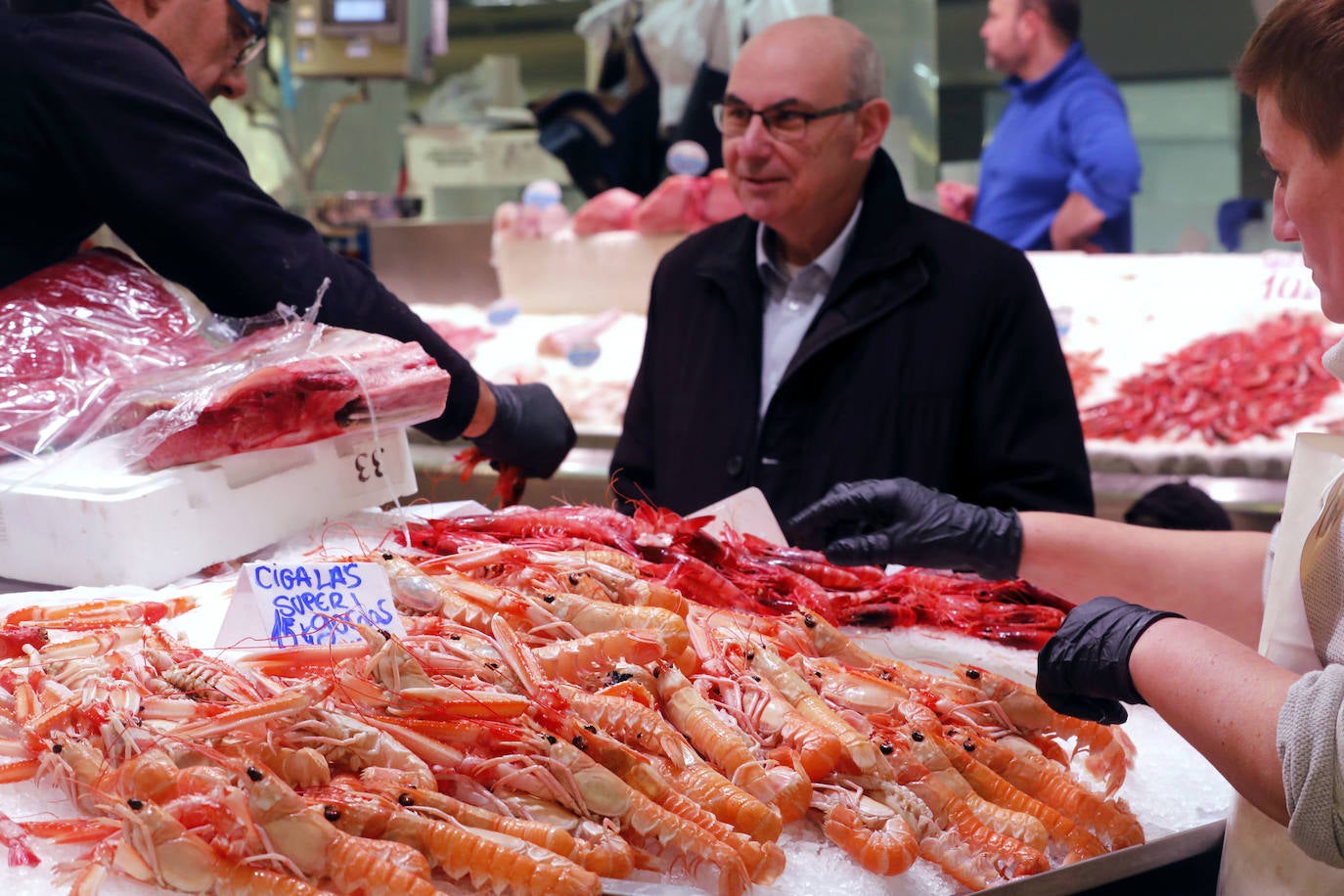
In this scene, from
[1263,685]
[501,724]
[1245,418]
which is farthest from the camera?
[1245,418]

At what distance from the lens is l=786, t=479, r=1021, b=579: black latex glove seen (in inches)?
82.7

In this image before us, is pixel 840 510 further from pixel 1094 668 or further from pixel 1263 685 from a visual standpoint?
pixel 1263 685

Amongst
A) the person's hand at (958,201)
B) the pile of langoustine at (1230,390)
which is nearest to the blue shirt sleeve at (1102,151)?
the person's hand at (958,201)

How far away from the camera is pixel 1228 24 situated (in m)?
6.52

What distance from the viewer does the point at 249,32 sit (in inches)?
96.3

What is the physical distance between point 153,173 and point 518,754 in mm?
1372

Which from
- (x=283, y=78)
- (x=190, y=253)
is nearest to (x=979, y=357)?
(x=190, y=253)

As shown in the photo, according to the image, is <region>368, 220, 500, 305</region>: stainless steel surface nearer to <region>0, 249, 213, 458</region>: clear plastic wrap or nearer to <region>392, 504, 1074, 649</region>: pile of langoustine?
<region>0, 249, 213, 458</region>: clear plastic wrap

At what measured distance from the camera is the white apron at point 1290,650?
134 centimetres

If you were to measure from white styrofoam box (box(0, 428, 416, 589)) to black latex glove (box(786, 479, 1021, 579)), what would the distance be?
89 cm

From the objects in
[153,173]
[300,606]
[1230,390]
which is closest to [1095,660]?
[300,606]

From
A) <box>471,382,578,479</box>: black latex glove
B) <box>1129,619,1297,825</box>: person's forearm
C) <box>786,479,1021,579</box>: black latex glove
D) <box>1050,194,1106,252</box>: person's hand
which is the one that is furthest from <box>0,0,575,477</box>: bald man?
→ <box>1050,194,1106,252</box>: person's hand

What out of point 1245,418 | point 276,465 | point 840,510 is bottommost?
point 1245,418

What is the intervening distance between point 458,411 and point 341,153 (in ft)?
16.7
